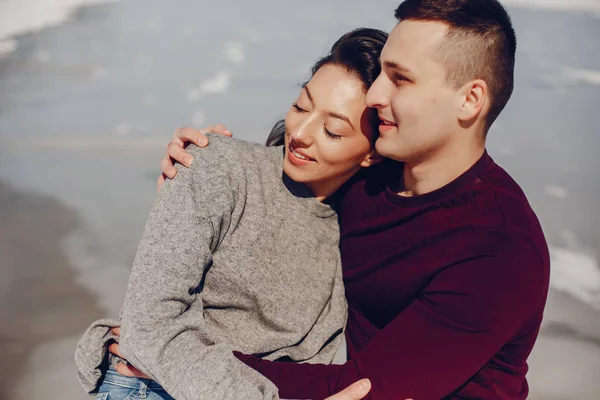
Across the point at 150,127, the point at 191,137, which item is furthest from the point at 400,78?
the point at 150,127

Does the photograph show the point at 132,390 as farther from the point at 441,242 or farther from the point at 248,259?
the point at 441,242

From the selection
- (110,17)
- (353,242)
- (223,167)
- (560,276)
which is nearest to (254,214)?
(223,167)

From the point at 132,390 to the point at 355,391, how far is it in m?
0.63

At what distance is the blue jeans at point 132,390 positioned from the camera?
1.94 meters

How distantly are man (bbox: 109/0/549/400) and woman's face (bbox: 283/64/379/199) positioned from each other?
0.09 m

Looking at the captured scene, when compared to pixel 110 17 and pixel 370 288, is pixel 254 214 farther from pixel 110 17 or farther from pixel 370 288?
pixel 110 17

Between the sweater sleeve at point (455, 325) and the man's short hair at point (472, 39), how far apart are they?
480mm

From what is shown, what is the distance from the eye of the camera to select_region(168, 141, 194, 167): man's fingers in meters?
1.90

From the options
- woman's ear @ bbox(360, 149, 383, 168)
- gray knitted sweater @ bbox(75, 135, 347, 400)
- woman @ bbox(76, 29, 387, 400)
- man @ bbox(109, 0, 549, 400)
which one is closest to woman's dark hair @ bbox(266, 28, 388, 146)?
woman @ bbox(76, 29, 387, 400)

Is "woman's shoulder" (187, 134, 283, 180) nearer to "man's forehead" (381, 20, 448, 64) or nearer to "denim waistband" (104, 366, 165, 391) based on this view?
"man's forehead" (381, 20, 448, 64)

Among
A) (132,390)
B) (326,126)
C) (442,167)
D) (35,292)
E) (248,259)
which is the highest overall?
(326,126)

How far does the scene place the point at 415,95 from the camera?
6.42 feet

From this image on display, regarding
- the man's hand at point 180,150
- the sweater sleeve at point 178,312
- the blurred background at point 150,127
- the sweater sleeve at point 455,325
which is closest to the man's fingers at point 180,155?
the man's hand at point 180,150

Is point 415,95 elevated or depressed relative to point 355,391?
elevated
